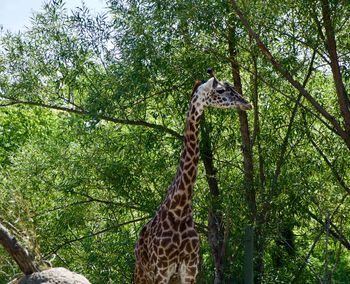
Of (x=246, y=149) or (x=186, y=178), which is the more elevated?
(x=246, y=149)

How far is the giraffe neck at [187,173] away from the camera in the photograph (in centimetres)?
531

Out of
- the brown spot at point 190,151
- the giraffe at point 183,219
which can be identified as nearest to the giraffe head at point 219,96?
the giraffe at point 183,219

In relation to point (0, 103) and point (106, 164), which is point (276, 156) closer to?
point (106, 164)

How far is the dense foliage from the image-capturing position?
7.28m

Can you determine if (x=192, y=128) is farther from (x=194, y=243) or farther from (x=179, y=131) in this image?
(x=179, y=131)

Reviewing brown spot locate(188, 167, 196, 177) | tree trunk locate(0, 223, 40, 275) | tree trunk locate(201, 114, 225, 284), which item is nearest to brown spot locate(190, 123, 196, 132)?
brown spot locate(188, 167, 196, 177)

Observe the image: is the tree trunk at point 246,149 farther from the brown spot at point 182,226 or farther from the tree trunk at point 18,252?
the tree trunk at point 18,252

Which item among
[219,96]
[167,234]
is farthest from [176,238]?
[219,96]

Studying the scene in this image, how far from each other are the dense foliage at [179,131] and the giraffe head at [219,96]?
1794 mm

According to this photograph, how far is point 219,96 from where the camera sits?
516cm

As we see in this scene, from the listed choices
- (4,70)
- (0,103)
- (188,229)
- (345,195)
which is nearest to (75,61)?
(4,70)

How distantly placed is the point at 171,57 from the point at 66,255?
3.00 meters

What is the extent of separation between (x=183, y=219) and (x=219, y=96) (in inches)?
30.3

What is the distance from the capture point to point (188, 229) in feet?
17.3
